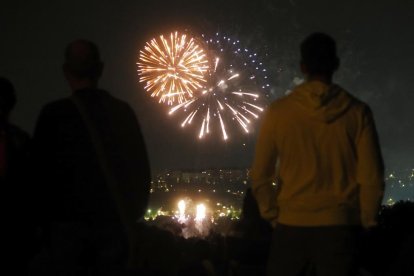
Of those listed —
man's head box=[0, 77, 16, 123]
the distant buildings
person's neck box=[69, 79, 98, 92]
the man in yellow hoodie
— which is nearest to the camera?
the man in yellow hoodie

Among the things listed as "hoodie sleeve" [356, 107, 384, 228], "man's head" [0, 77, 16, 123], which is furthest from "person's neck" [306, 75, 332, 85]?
"man's head" [0, 77, 16, 123]

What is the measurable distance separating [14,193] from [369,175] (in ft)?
6.54

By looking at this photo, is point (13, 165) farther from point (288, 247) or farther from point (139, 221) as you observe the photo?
point (288, 247)

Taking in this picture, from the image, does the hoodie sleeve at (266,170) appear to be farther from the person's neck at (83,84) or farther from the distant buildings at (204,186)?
the distant buildings at (204,186)

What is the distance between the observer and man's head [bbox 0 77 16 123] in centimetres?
523

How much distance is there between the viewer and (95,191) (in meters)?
4.21

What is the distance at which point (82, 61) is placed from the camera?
441 cm

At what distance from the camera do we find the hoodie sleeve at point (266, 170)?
14.8 ft

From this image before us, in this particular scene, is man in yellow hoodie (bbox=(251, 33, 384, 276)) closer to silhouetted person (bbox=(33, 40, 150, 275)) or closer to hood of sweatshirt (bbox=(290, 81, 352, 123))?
hood of sweatshirt (bbox=(290, 81, 352, 123))

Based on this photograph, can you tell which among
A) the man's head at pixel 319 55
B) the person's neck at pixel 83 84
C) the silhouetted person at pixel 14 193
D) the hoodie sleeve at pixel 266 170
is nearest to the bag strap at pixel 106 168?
the person's neck at pixel 83 84

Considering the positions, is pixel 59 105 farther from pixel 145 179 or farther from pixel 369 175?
pixel 369 175

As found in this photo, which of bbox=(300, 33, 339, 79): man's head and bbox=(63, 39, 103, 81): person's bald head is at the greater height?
bbox=(300, 33, 339, 79): man's head

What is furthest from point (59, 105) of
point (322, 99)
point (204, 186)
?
point (204, 186)

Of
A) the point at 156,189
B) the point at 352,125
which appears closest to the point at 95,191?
the point at 352,125
